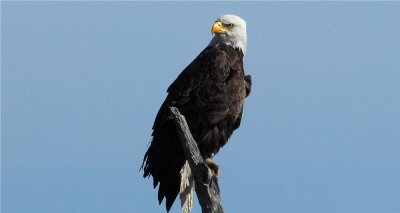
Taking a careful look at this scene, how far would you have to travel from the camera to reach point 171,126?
805 cm

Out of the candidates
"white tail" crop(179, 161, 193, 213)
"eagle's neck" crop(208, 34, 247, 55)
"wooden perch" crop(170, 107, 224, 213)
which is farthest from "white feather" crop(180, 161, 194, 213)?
"wooden perch" crop(170, 107, 224, 213)

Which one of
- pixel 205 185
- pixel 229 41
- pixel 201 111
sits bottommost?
pixel 205 185

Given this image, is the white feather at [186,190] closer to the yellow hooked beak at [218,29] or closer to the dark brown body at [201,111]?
the dark brown body at [201,111]

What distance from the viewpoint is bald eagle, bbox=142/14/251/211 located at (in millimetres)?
8031

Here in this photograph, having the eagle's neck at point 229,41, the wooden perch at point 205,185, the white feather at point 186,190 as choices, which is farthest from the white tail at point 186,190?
the wooden perch at point 205,185

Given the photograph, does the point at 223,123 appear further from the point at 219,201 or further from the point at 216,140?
the point at 219,201

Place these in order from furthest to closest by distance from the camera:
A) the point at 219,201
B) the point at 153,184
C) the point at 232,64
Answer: the point at 232,64
the point at 153,184
the point at 219,201

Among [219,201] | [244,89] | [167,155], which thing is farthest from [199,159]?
[244,89]

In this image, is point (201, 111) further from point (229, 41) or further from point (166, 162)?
Result: point (229, 41)

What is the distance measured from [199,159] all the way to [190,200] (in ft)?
5.57

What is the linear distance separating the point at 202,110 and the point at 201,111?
0.01m

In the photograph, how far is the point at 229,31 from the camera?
29.3ft

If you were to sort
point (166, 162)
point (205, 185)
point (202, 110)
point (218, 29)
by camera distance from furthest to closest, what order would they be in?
point (218, 29) < point (202, 110) < point (166, 162) < point (205, 185)

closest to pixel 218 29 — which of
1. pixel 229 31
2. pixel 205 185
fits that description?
pixel 229 31
